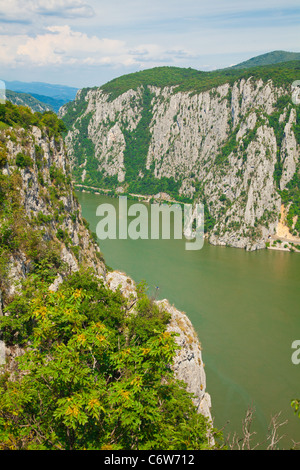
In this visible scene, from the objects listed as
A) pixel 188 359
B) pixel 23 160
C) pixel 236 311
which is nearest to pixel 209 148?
pixel 236 311

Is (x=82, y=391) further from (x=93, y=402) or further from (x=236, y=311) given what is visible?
(x=236, y=311)

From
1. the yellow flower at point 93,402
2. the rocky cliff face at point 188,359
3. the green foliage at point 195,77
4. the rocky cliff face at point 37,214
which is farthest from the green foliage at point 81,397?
the green foliage at point 195,77

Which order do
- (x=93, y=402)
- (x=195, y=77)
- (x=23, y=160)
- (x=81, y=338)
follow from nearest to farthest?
(x=93, y=402) → (x=81, y=338) → (x=23, y=160) → (x=195, y=77)

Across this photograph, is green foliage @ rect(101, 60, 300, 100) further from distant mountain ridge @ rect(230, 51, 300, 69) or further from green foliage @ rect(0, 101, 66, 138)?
green foliage @ rect(0, 101, 66, 138)

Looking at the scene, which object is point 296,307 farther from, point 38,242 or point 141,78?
point 141,78

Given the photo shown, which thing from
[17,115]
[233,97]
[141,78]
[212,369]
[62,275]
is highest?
[141,78]

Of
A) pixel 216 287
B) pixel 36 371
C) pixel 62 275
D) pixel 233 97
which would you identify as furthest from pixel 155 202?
pixel 36 371

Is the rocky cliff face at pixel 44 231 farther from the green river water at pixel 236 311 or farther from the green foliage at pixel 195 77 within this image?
the green foliage at pixel 195 77
